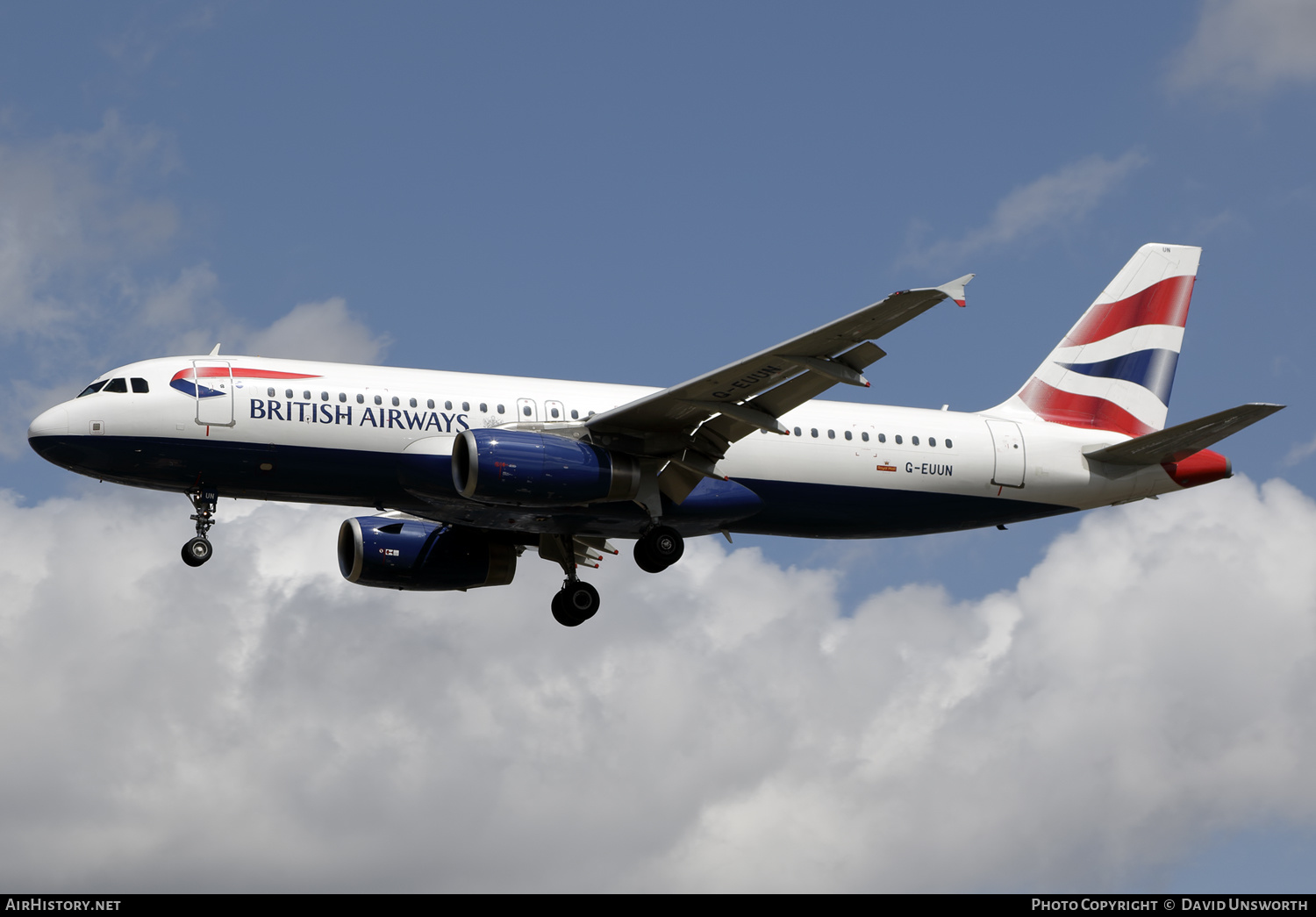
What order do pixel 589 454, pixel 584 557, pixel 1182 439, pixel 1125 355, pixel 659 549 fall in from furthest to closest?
pixel 1125 355 < pixel 584 557 < pixel 1182 439 < pixel 659 549 < pixel 589 454

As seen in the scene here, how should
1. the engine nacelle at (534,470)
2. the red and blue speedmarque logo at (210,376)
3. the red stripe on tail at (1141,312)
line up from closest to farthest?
1. the engine nacelle at (534,470)
2. the red and blue speedmarque logo at (210,376)
3. the red stripe on tail at (1141,312)

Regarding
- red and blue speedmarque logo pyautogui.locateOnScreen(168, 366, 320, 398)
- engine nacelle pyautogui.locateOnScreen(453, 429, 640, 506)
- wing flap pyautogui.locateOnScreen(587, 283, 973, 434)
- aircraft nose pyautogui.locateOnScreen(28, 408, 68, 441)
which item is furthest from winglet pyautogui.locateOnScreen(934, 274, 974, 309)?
aircraft nose pyautogui.locateOnScreen(28, 408, 68, 441)

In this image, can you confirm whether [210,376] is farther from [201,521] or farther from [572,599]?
[572,599]

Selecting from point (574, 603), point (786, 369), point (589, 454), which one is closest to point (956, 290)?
point (786, 369)

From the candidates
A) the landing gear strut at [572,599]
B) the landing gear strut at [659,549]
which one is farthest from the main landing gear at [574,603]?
the landing gear strut at [659,549]

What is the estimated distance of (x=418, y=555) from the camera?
39.1 metres

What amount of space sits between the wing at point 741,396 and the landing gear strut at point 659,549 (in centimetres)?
87

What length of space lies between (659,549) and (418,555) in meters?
7.26

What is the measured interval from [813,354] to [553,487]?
5963 millimetres

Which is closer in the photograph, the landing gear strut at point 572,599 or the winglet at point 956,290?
the winglet at point 956,290

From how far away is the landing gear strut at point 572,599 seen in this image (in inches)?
1517

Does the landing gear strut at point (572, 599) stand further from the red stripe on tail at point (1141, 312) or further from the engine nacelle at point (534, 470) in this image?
the red stripe on tail at point (1141, 312)

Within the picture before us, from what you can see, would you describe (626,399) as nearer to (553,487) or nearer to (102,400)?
(553,487)
